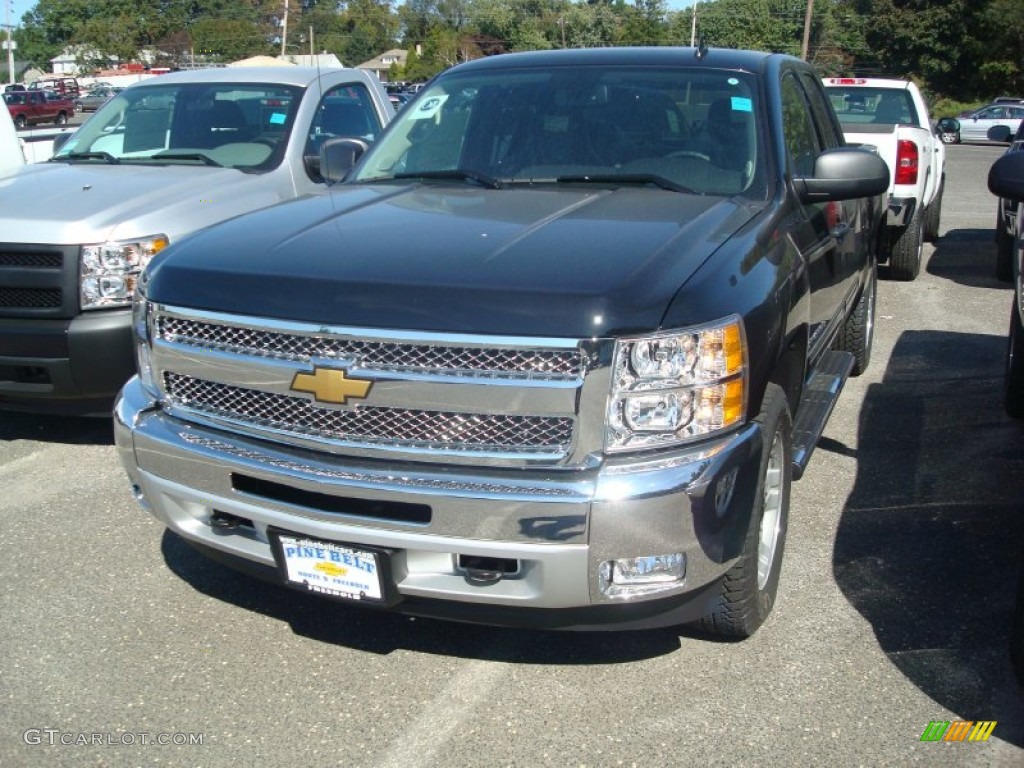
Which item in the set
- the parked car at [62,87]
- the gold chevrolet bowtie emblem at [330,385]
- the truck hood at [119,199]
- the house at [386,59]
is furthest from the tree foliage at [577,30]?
the gold chevrolet bowtie emblem at [330,385]

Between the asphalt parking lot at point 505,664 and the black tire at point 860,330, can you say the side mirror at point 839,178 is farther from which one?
the black tire at point 860,330

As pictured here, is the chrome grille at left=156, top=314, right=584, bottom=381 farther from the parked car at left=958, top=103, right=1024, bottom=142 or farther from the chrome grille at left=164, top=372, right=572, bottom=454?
the parked car at left=958, top=103, right=1024, bottom=142

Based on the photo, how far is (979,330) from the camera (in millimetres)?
8125

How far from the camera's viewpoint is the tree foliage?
2267 inches

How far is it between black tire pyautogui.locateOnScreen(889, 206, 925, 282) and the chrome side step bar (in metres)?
4.81

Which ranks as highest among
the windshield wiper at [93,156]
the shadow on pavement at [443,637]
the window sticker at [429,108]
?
the window sticker at [429,108]

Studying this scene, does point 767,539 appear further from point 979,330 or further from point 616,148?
point 979,330

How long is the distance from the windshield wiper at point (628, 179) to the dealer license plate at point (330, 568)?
71.9 inches

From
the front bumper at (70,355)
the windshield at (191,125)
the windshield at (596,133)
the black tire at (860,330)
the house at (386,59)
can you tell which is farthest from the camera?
the house at (386,59)

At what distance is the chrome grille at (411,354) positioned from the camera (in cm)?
287

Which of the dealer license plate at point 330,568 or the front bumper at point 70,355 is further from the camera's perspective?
the front bumper at point 70,355

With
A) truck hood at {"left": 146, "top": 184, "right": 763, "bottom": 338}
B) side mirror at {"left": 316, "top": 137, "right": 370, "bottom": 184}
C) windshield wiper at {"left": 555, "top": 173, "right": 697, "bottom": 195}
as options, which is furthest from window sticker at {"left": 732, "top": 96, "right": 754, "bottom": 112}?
side mirror at {"left": 316, "top": 137, "right": 370, "bottom": 184}

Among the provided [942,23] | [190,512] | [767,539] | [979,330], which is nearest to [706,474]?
[767,539]

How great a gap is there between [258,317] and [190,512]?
2.43ft
